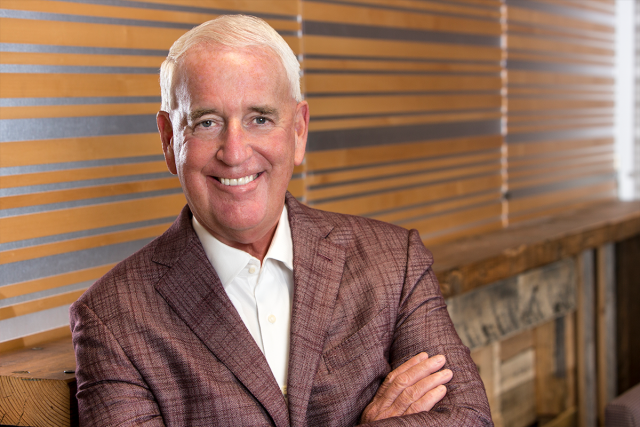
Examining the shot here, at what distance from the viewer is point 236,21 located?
1.53 metres

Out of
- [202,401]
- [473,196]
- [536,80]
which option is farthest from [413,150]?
[202,401]

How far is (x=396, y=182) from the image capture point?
2.83m

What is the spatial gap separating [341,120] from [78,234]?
1.08 m

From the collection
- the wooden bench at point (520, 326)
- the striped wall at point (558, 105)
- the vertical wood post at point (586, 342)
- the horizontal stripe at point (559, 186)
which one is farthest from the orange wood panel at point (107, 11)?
the vertical wood post at point (586, 342)

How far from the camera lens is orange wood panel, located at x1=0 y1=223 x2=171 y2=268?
175cm

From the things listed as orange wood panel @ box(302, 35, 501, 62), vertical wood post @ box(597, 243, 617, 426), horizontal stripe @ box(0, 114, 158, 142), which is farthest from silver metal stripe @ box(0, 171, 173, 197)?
vertical wood post @ box(597, 243, 617, 426)

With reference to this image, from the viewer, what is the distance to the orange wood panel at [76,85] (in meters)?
1.70

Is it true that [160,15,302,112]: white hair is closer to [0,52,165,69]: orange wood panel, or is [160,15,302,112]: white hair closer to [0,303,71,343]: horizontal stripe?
[0,52,165,69]: orange wood panel

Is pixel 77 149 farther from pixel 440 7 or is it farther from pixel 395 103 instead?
pixel 440 7

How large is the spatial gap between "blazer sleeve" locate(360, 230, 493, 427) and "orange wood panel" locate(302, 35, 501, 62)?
95 cm

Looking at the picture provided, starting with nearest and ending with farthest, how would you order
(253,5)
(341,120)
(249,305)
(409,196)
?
1. (249,305)
2. (253,5)
3. (341,120)
4. (409,196)

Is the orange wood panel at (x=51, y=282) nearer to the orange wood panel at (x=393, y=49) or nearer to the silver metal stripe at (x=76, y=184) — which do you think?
the silver metal stripe at (x=76, y=184)

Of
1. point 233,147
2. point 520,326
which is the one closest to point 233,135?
point 233,147

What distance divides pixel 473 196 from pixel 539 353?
3.13ft
